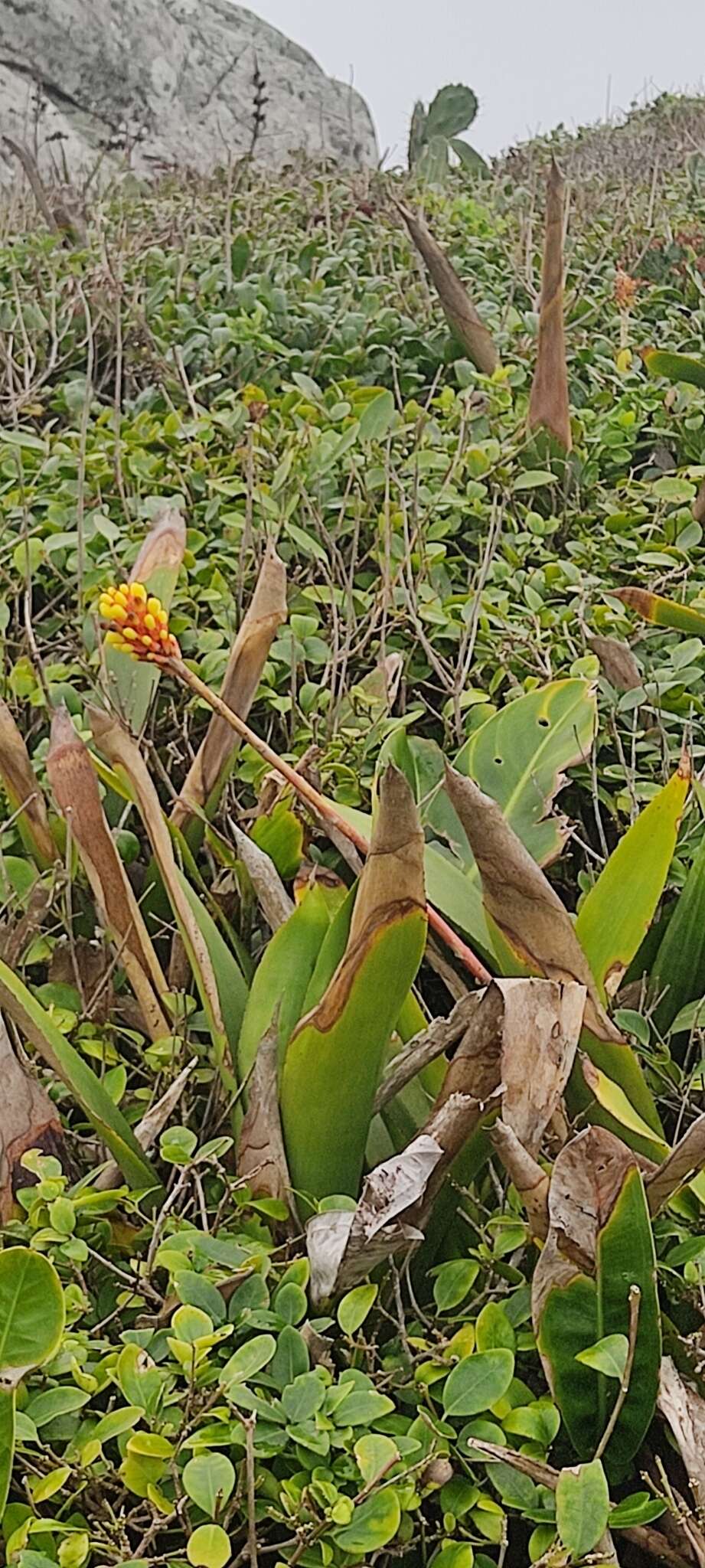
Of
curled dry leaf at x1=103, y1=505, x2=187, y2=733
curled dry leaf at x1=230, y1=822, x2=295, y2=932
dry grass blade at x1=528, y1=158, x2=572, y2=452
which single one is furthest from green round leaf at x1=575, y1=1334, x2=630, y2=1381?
dry grass blade at x1=528, y1=158, x2=572, y2=452

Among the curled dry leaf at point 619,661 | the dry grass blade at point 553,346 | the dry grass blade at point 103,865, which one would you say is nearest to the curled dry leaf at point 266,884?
the dry grass blade at point 103,865

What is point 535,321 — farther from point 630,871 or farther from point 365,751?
point 630,871

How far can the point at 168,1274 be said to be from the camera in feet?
3.36

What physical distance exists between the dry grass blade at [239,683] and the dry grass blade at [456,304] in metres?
Result: 1.15

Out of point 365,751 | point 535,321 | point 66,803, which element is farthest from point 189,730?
point 535,321

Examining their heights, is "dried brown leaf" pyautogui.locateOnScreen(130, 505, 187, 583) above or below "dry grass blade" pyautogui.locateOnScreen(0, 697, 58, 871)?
above

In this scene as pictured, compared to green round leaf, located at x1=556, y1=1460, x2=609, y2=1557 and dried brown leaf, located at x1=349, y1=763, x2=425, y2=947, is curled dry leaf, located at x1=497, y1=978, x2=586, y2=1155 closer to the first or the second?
dried brown leaf, located at x1=349, y1=763, x2=425, y2=947

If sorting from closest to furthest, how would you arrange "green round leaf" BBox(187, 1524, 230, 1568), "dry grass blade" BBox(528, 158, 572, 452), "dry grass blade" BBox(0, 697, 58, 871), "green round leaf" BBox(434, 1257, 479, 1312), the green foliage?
1. "green round leaf" BBox(187, 1524, 230, 1568)
2. "green round leaf" BBox(434, 1257, 479, 1312)
3. "dry grass blade" BBox(0, 697, 58, 871)
4. "dry grass blade" BBox(528, 158, 572, 452)
5. the green foliage

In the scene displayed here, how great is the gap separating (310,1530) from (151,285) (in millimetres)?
2706

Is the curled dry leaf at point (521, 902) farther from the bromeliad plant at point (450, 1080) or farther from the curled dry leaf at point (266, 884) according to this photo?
the curled dry leaf at point (266, 884)

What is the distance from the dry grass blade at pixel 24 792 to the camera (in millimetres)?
1330

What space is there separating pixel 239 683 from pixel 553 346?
1.02 metres

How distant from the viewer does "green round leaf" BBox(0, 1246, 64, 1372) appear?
2.72 feet

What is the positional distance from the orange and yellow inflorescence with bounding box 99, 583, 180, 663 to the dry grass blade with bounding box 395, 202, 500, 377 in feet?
5.41
